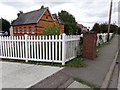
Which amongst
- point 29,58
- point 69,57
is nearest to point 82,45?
point 69,57

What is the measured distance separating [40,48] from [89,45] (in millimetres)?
2894

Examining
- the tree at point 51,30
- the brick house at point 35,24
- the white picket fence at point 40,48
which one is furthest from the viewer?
the brick house at point 35,24

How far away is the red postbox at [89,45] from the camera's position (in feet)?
20.0

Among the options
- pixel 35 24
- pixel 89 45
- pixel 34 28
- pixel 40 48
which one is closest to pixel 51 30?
pixel 40 48

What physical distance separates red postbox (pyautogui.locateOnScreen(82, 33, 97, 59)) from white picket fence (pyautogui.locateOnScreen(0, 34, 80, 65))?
65 centimetres

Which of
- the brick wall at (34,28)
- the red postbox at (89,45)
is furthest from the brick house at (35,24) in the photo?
the red postbox at (89,45)

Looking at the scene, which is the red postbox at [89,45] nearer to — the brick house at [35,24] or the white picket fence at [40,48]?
the white picket fence at [40,48]

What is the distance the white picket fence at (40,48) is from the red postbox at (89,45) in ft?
2.13

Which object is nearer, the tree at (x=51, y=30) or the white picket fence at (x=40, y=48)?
the white picket fence at (x=40, y=48)

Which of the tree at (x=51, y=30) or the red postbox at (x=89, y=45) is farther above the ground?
the tree at (x=51, y=30)

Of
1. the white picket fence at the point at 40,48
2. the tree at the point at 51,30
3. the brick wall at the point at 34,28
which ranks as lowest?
the white picket fence at the point at 40,48

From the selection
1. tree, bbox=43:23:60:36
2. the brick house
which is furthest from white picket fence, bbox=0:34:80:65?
the brick house

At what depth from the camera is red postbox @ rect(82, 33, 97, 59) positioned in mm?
6094

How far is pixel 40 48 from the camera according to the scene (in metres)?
5.18
